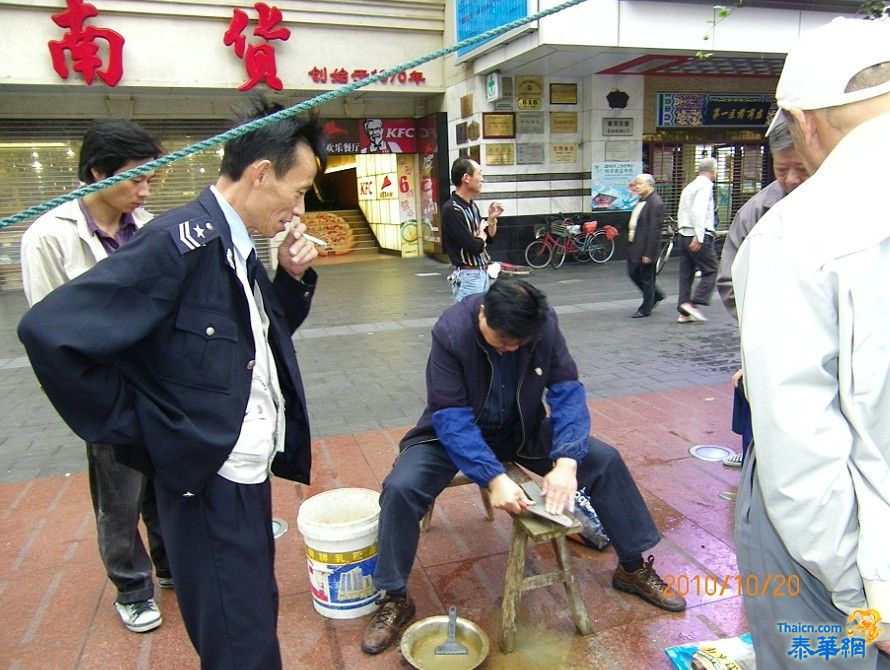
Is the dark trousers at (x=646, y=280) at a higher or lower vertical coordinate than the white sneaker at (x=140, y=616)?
higher

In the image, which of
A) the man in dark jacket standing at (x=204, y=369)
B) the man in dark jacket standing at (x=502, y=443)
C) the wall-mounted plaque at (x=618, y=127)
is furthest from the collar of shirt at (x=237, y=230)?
the wall-mounted plaque at (x=618, y=127)

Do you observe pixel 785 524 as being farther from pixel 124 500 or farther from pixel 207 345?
pixel 124 500

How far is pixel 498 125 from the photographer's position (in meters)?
11.1

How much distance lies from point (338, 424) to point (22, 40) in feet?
29.2

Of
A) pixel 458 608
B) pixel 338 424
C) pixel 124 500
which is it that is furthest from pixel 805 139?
pixel 338 424

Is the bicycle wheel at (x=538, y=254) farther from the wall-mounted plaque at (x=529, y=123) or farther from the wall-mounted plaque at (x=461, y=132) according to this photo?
the wall-mounted plaque at (x=461, y=132)

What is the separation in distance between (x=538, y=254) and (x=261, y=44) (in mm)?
5852

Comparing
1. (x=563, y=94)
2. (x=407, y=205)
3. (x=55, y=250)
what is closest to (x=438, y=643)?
(x=55, y=250)

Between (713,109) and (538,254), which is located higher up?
(713,109)

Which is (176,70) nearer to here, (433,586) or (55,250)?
(55,250)

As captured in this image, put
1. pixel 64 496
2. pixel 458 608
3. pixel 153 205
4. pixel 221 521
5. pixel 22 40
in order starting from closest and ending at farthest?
pixel 221 521
pixel 458 608
pixel 64 496
pixel 22 40
pixel 153 205

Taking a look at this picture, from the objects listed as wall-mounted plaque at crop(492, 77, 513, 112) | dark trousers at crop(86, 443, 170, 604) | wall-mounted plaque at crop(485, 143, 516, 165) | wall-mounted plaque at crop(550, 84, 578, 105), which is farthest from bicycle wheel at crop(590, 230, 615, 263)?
dark trousers at crop(86, 443, 170, 604)

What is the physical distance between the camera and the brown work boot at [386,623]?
221 cm

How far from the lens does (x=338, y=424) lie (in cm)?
427
